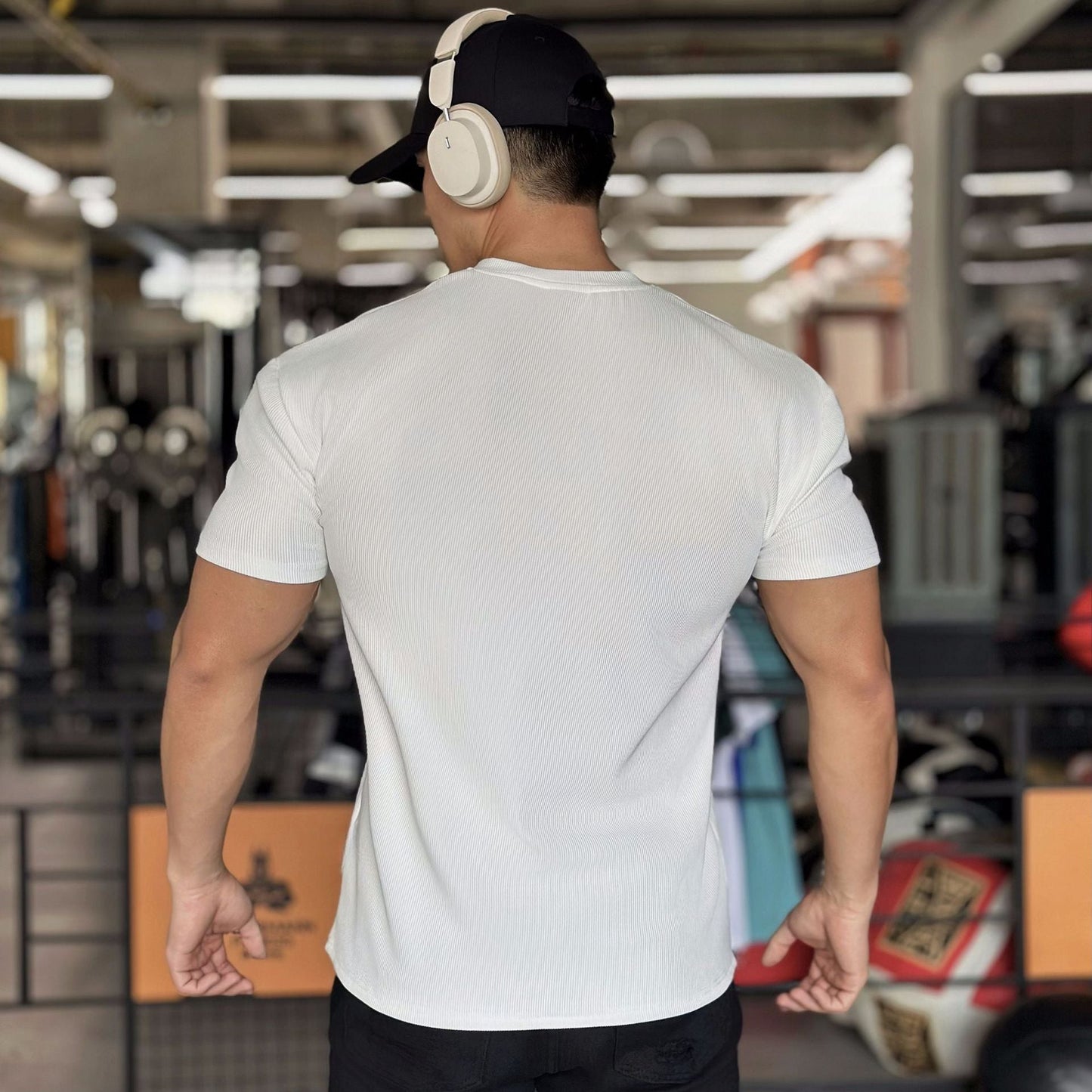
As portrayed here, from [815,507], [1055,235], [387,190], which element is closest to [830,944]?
[815,507]

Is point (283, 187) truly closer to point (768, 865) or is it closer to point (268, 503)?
point (768, 865)

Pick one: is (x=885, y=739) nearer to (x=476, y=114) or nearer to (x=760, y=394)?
(x=760, y=394)

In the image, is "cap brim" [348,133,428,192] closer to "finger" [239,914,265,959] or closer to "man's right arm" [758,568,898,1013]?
"man's right arm" [758,568,898,1013]

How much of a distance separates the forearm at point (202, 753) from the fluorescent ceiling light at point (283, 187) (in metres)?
10.7

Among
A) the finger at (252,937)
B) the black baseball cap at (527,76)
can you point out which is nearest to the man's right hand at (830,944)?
the finger at (252,937)

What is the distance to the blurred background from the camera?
8.26ft

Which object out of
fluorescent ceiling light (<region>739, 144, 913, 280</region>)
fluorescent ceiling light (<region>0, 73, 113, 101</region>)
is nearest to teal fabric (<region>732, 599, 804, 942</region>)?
fluorescent ceiling light (<region>739, 144, 913, 280</region>)

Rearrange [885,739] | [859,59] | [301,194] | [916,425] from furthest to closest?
[301,194], [859,59], [916,425], [885,739]

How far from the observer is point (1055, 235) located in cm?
1126

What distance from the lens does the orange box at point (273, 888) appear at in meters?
2.41

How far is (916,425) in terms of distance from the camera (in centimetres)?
425

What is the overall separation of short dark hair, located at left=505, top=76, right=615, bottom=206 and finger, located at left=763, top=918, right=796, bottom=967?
79cm

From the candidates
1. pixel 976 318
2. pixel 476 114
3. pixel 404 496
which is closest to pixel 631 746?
pixel 404 496

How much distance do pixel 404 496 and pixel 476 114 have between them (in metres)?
0.33
